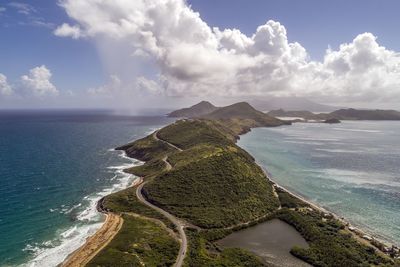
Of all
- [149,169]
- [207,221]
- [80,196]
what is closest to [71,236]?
[80,196]

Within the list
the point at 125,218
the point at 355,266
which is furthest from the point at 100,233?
the point at 355,266

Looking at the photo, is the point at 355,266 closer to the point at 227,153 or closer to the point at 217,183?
the point at 217,183

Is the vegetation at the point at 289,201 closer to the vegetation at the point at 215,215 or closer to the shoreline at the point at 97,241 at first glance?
the vegetation at the point at 215,215

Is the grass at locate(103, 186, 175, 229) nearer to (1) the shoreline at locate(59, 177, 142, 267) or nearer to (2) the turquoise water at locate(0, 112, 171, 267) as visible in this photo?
(1) the shoreline at locate(59, 177, 142, 267)

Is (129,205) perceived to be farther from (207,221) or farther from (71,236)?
(207,221)

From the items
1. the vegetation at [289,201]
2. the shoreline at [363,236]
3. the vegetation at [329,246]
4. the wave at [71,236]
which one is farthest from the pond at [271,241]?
the wave at [71,236]

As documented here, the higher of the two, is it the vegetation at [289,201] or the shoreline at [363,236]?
the vegetation at [289,201]

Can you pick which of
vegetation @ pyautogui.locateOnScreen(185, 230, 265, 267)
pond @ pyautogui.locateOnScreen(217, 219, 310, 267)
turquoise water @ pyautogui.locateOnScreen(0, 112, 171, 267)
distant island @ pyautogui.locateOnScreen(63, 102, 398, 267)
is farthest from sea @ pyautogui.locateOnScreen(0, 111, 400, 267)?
vegetation @ pyautogui.locateOnScreen(185, 230, 265, 267)
